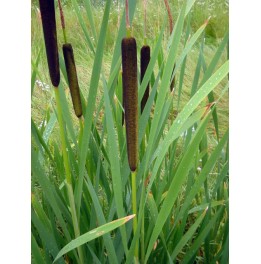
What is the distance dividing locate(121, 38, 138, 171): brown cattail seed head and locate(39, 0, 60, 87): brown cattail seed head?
2.9 inches

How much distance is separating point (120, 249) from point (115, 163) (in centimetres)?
15

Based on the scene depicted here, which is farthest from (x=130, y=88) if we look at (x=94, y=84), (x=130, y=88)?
(x=94, y=84)

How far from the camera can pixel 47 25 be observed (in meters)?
0.45

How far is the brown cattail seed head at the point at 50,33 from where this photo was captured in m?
0.45

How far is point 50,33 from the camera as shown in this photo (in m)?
0.45

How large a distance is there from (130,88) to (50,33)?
0.09m

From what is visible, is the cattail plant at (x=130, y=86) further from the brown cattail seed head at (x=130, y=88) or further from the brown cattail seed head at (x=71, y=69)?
the brown cattail seed head at (x=71, y=69)

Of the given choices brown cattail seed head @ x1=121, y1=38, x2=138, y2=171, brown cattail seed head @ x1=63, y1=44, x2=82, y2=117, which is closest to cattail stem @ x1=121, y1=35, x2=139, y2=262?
brown cattail seed head @ x1=121, y1=38, x2=138, y2=171

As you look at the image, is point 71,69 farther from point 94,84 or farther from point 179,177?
point 179,177
